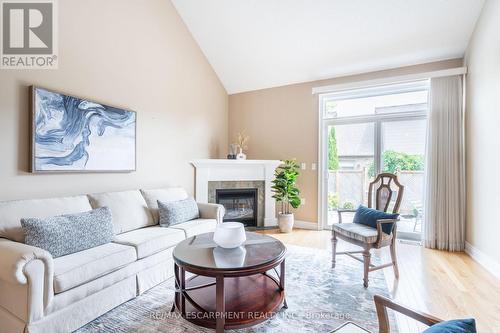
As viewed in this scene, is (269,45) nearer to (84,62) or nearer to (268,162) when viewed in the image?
(268,162)

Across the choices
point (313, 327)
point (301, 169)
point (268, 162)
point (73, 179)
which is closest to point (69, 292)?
point (73, 179)

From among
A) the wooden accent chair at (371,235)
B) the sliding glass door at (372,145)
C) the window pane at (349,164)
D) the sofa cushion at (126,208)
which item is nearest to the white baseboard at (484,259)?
the sliding glass door at (372,145)

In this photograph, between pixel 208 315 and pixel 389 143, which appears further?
pixel 389 143

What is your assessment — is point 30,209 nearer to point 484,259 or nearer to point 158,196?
point 158,196

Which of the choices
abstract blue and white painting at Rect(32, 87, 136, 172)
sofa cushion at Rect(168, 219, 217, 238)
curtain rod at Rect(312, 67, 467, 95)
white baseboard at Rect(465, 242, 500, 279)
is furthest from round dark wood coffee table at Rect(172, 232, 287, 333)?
curtain rod at Rect(312, 67, 467, 95)

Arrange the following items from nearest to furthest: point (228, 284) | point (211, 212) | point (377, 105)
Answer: point (228, 284), point (211, 212), point (377, 105)

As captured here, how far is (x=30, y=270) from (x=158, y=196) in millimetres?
1775

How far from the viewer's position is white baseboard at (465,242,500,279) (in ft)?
8.73

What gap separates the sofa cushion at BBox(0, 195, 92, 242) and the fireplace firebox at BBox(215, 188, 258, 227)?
2382mm

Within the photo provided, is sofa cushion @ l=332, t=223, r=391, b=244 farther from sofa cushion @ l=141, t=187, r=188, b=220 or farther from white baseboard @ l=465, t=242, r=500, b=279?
sofa cushion @ l=141, t=187, r=188, b=220

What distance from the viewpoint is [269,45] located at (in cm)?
411

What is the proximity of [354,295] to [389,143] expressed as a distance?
107 inches

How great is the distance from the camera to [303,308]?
6.71 ft

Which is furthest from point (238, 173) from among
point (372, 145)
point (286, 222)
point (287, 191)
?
point (372, 145)
